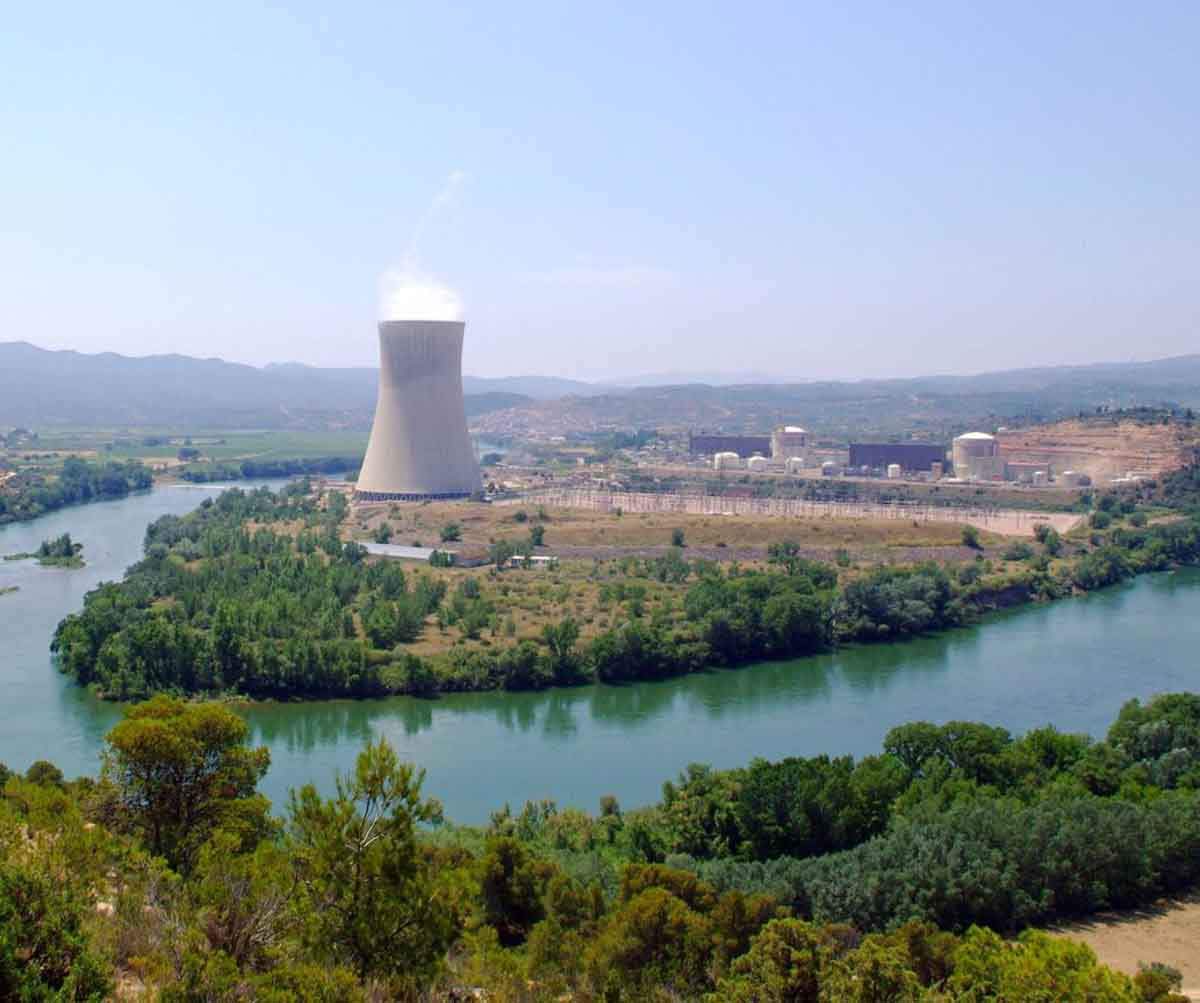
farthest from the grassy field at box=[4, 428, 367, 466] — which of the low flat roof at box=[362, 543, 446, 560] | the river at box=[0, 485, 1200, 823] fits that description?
the river at box=[0, 485, 1200, 823]

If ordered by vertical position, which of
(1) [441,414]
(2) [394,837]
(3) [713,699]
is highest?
(1) [441,414]

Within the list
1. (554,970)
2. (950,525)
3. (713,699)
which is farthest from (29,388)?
(554,970)

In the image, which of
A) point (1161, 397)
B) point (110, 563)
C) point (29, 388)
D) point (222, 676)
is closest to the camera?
point (222, 676)

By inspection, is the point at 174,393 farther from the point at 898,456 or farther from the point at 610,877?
the point at 610,877

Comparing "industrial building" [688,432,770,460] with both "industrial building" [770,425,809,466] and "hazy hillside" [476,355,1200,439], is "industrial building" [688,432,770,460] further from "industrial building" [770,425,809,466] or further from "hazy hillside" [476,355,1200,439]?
"hazy hillside" [476,355,1200,439]

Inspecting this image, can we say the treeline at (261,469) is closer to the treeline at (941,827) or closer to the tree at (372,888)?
the treeline at (941,827)

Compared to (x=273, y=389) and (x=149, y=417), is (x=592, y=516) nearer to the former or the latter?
(x=149, y=417)

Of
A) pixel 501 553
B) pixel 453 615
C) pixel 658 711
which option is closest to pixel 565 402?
pixel 501 553

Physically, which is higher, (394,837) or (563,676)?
(394,837)
